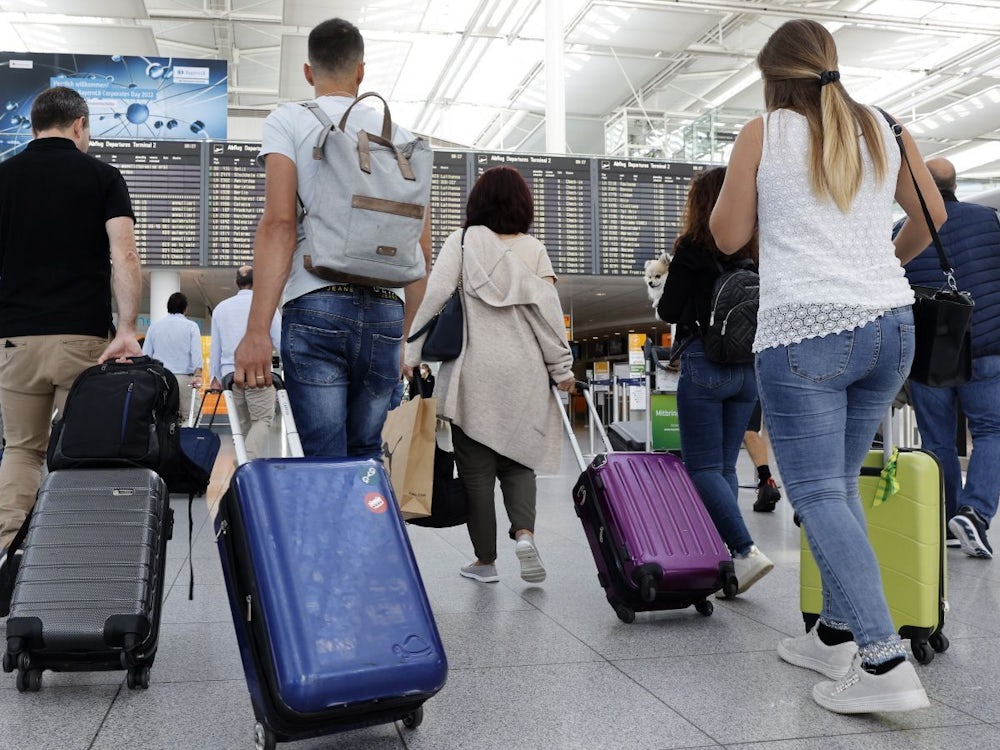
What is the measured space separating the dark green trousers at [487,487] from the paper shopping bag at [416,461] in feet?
0.60

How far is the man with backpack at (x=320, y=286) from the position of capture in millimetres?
2170

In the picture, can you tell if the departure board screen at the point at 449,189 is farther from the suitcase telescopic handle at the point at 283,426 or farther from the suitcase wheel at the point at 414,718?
the suitcase wheel at the point at 414,718

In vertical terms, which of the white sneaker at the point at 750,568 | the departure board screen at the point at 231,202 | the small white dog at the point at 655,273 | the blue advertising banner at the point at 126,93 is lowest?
the white sneaker at the point at 750,568

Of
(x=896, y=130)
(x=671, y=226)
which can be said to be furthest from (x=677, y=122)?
(x=896, y=130)

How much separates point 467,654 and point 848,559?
108cm

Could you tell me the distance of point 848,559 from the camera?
6.70 ft

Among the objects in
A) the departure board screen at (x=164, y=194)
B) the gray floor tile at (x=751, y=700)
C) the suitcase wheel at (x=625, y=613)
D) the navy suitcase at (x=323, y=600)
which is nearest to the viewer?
the navy suitcase at (x=323, y=600)

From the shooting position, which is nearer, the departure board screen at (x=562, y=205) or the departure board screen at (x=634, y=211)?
the departure board screen at (x=562, y=205)

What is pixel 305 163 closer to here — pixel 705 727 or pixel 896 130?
pixel 896 130

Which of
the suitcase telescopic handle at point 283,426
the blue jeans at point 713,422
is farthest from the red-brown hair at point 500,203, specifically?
the suitcase telescopic handle at point 283,426

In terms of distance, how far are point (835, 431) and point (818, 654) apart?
0.65m

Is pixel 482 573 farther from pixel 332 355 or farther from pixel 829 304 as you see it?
pixel 829 304

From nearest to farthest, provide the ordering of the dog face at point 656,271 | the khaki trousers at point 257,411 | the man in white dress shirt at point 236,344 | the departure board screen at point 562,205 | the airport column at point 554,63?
the dog face at point 656,271, the man in white dress shirt at point 236,344, the khaki trousers at point 257,411, the departure board screen at point 562,205, the airport column at point 554,63

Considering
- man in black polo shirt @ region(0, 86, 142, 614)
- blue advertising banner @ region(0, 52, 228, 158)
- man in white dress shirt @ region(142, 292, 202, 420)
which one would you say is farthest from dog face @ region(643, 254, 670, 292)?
blue advertising banner @ region(0, 52, 228, 158)
